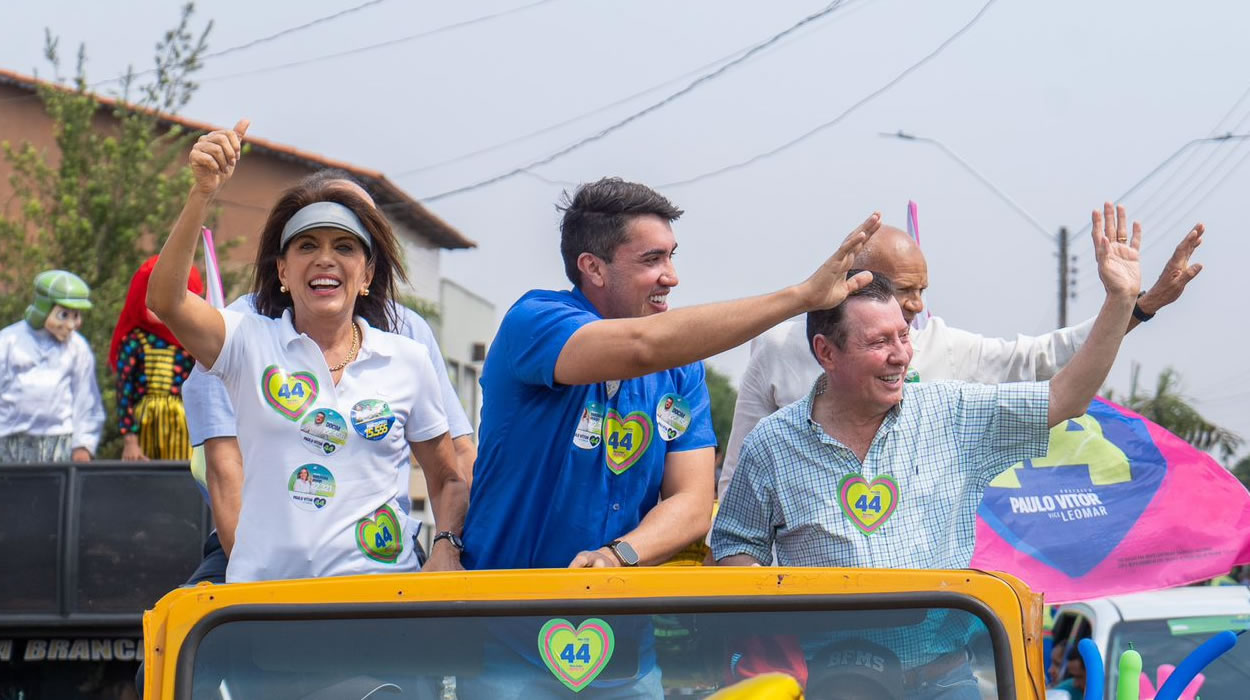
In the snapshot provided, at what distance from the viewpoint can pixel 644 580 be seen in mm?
2727

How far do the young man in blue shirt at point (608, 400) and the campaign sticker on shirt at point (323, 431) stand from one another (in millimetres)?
335

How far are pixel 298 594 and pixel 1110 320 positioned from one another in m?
2.00

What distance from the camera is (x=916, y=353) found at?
4.76m

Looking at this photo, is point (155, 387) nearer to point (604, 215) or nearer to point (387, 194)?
point (604, 215)

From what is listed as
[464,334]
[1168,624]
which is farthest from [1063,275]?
[1168,624]

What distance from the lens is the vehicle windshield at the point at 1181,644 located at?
6.76 meters

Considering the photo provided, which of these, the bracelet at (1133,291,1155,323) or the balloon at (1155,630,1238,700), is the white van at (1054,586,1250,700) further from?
the balloon at (1155,630,1238,700)

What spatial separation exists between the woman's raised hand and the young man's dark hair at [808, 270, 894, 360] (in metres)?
1.40

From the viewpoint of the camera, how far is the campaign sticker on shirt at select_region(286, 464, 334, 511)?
3.50 meters

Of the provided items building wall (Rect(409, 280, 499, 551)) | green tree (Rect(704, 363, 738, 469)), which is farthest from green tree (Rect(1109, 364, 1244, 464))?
green tree (Rect(704, 363, 738, 469))

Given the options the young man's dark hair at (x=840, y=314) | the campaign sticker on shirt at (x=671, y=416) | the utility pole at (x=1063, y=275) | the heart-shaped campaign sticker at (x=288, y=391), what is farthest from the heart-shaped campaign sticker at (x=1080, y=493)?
the utility pole at (x=1063, y=275)

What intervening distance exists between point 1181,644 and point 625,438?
4628 millimetres

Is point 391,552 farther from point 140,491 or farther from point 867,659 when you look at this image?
point 140,491

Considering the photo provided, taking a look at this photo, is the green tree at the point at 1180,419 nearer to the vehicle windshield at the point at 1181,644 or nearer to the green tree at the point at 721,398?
the vehicle windshield at the point at 1181,644
